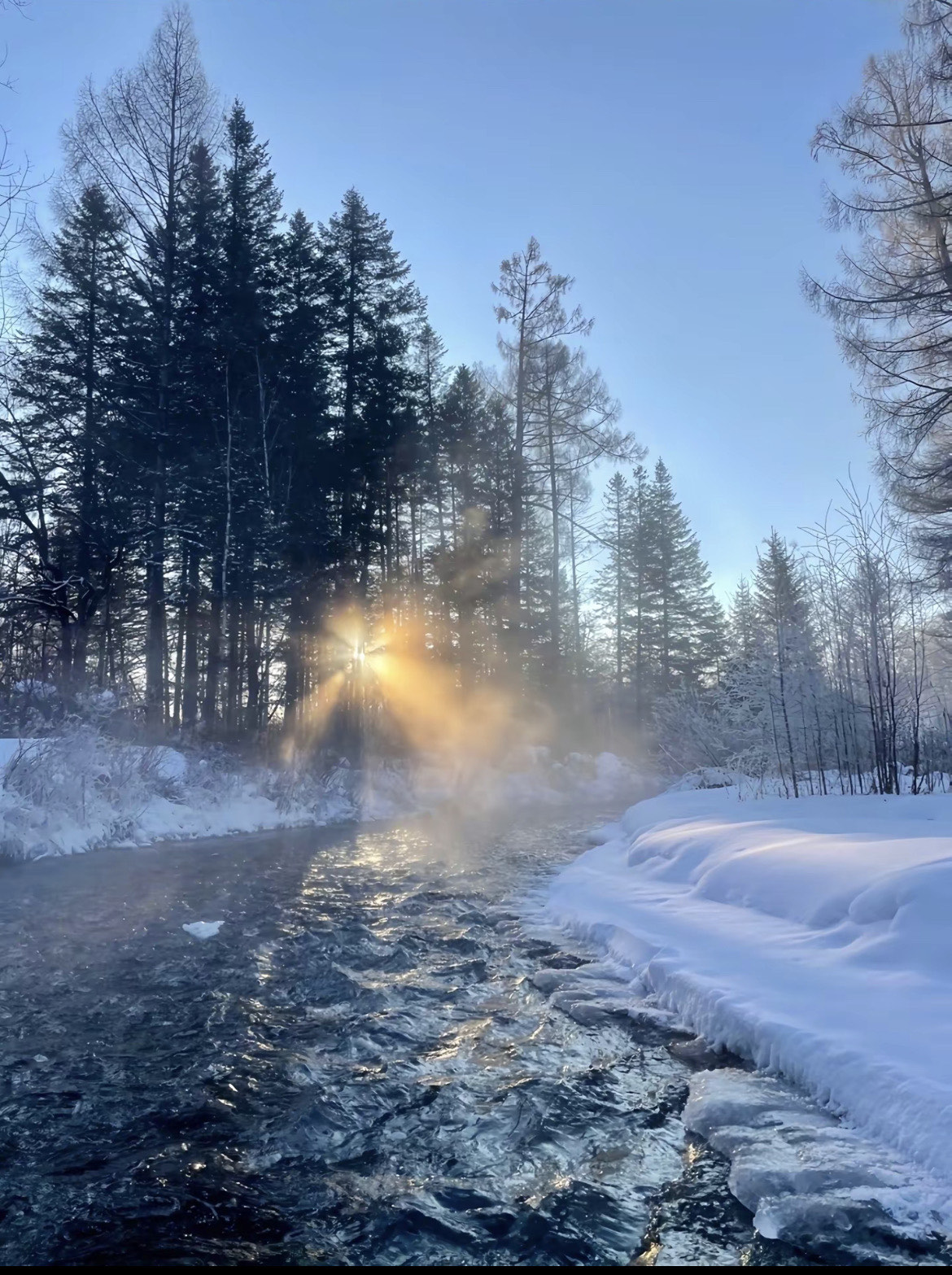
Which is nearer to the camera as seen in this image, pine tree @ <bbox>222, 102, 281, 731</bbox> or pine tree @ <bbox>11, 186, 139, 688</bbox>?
pine tree @ <bbox>11, 186, 139, 688</bbox>

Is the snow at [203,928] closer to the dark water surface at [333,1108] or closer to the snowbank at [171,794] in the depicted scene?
the dark water surface at [333,1108]

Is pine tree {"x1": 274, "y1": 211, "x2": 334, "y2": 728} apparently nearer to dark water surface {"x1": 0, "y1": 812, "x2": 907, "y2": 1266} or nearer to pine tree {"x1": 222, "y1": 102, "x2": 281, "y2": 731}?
pine tree {"x1": 222, "y1": 102, "x2": 281, "y2": 731}

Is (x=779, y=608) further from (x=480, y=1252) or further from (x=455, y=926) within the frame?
(x=480, y=1252)

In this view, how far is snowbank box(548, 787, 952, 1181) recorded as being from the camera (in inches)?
125

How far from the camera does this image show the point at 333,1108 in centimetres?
361

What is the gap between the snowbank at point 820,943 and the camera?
3178 mm

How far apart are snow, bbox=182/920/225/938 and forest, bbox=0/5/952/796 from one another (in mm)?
6257

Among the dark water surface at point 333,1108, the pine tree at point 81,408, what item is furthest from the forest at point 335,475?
the dark water surface at point 333,1108

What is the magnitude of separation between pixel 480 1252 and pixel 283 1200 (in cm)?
80

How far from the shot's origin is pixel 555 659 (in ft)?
88.2

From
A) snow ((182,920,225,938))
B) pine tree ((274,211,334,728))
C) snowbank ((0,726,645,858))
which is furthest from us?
pine tree ((274,211,334,728))

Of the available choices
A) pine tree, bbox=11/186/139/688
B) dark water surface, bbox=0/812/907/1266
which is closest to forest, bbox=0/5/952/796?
pine tree, bbox=11/186/139/688

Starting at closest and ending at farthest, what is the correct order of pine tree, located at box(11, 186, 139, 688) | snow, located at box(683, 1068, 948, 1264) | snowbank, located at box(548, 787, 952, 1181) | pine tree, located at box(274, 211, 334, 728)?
snow, located at box(683, 1068, 948, 1264), snowbank, located at box(548, 787, 952, 1181), pine tree, located at box(11, 186, 139, 688), pine tree, located at box(274, 211, 334, 728)

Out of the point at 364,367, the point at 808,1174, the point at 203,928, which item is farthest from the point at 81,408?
the point at 808,1174
